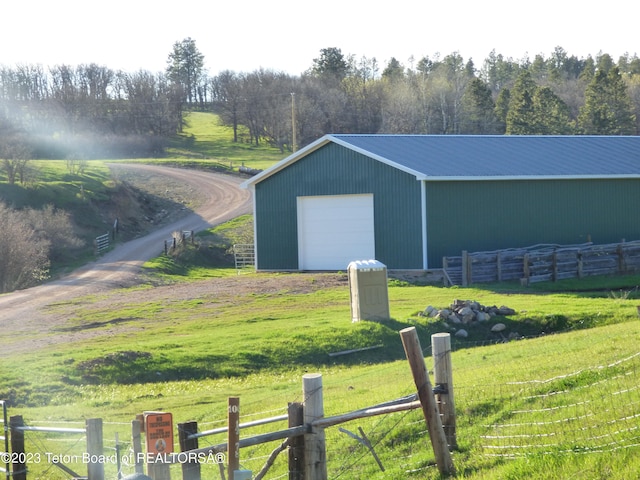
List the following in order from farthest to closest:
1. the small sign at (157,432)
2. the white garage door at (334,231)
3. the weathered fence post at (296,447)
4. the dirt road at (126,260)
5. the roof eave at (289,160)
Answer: the roof eave at (289,160) → the white garage door at (334,231) → the dirt road at (126,260) → the weathered fence post at (296,447) → the small sign at (157,432)

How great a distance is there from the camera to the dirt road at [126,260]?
2653cm

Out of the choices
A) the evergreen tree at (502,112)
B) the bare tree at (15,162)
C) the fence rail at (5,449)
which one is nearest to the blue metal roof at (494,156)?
the bare tree at (15,162)

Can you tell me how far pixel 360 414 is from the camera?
8.20 metres

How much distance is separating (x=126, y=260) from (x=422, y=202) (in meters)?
15.4

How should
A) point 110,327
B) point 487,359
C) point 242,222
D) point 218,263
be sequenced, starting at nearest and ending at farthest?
point 487,359, point 110,327, point 218,263, point 242,222

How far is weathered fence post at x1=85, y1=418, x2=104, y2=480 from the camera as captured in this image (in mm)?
8078

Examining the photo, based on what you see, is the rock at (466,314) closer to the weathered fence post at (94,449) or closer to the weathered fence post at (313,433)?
the weathered fence post at (313,433)

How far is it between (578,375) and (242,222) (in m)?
42.3

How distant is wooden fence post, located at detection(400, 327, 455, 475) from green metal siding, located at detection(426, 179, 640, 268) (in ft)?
80.2

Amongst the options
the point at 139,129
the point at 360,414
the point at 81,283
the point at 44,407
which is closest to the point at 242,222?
the point at 81,283

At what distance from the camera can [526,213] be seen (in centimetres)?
3469

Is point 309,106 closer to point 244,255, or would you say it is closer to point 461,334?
point 244,255

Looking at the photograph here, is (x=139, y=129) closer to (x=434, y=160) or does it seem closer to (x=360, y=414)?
(x=434, y=160)

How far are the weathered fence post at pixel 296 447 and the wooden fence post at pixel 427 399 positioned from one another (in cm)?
108
